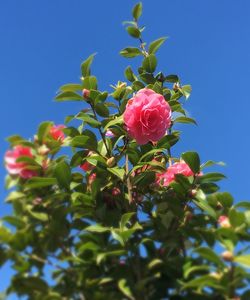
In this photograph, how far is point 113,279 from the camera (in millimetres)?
1516

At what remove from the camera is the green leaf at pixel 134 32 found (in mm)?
2752

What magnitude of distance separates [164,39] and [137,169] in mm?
817

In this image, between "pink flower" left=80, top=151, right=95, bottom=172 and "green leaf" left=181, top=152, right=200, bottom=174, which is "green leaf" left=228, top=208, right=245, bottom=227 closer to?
"green leaf" left=181, top=152, right=200, bottom=174

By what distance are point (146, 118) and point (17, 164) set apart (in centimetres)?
58

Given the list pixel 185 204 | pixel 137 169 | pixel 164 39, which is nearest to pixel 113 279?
pixel 185 204

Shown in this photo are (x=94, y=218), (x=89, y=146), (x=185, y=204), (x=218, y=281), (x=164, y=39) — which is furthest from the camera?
(x=164, y=39)

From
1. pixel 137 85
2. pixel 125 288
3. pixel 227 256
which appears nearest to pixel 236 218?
pixel 227 256

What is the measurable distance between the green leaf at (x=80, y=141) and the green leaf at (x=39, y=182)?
14.9 inches

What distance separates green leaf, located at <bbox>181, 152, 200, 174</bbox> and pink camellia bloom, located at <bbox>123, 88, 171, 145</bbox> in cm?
15

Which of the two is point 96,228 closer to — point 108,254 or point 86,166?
point 108,254

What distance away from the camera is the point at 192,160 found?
1957 mm

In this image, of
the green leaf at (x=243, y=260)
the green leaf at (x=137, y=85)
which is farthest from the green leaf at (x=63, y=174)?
the green leaf at (x=137, y=85)

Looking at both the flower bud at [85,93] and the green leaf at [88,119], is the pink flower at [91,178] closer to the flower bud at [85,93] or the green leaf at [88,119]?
the green leaf at [88,119]

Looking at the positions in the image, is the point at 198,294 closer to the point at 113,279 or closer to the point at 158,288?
the point at 158,288
